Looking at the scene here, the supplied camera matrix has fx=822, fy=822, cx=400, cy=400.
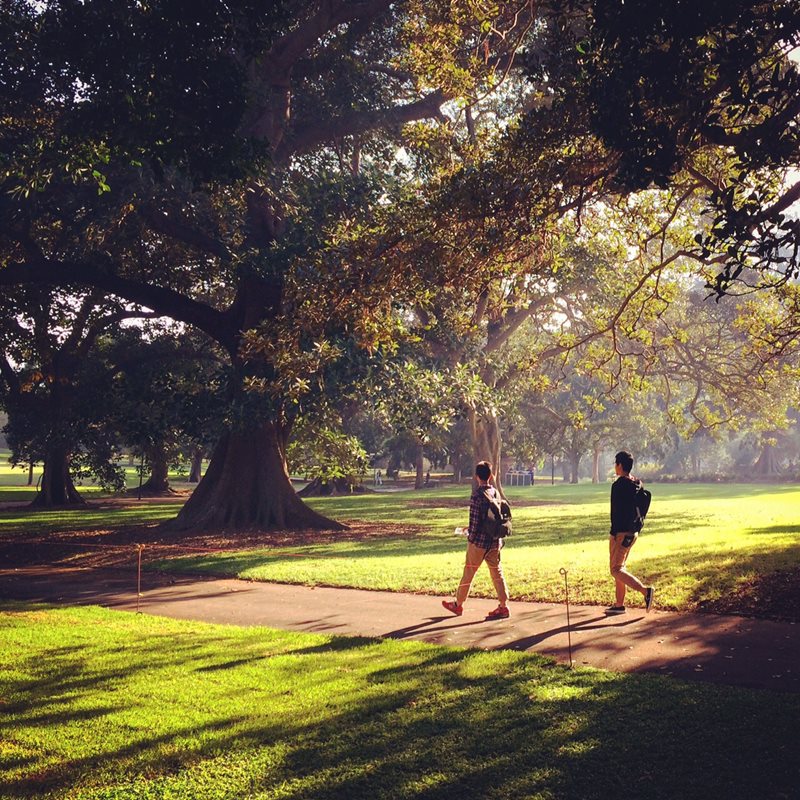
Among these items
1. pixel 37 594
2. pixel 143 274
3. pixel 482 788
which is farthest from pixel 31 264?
pixel 482 788

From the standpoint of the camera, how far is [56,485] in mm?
36469

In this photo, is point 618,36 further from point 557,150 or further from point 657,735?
point 657,735

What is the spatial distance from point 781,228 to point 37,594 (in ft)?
38.2

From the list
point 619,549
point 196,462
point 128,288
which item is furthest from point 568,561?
point 196,462

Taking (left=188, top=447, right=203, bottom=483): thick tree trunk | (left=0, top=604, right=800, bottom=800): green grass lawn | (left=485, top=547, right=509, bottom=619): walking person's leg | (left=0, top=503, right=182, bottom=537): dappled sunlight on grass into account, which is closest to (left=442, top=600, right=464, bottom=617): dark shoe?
(left=485, top=547, right=509, bottom=619): walking person's leg

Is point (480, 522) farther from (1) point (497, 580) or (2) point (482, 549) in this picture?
(1) point (497, 580)

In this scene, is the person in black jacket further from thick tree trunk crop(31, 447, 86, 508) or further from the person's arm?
thick tree trunk crop(31, 447, 86, 508)

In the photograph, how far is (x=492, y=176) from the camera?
11406 mm

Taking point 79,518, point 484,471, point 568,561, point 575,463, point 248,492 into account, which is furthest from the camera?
point 575,463

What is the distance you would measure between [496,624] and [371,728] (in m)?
4.18

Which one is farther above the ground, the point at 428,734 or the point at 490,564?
the point at 490,564

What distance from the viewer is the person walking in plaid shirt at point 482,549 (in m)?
10.3

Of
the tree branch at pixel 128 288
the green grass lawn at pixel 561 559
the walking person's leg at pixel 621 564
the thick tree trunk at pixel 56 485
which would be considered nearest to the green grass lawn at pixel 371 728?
the walking person's leg at pixel 621 564

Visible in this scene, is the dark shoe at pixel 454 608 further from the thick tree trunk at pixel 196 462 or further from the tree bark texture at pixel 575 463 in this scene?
the tree bark texture at pixel 575 463
